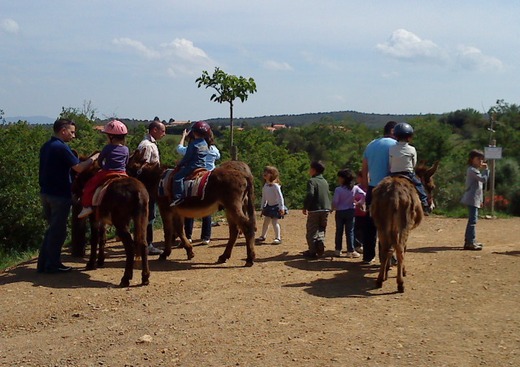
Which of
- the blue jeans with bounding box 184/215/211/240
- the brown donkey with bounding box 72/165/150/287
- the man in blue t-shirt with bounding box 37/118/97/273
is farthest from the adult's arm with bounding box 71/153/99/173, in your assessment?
the blue jeans with bounding box 184/215/211/240

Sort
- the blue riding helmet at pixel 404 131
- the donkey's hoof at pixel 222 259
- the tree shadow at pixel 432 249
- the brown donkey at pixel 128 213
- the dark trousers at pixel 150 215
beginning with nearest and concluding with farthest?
the brown donkey at pixel 128 213
the blue riding helmet at pixel 404 131
the donkey's hoof at pixel 222 259
the dark trousers at pixel 150 215
the tree shadow at pixel 432 249

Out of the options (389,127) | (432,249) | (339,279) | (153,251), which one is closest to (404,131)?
(389,127)

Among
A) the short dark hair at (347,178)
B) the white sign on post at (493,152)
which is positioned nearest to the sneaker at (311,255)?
the short dark hair at (347,178)

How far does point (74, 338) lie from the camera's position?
658 centimetres

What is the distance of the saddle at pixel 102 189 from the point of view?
859 cm

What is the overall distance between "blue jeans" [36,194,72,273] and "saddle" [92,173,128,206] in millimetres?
710

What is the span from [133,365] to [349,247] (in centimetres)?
557

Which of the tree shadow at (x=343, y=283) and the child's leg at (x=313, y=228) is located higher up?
the child's leg at (x=313, y=228)

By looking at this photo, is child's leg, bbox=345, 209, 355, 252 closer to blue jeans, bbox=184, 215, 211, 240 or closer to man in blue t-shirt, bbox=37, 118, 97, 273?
blue jeans, bbox=184, 215, 211, 240

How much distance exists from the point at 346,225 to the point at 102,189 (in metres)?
4.22

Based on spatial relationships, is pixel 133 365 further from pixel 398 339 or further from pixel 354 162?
pixel 354 162

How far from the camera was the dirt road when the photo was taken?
5966 mm

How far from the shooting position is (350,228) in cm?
1048

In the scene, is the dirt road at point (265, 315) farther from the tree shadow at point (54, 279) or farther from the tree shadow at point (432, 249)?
the tree shadow at point (432, 249)
